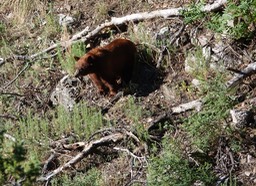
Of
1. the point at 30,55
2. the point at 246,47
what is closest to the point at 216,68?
the point at 246,47

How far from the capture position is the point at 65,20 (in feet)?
31.6

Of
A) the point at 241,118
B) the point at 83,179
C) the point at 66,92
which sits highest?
the point at 66,92

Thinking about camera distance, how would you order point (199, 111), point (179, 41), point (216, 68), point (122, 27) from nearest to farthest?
point (199, 111) → point (216, 68) → point (179, 41) → point (122, 27)

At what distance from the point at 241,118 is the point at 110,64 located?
6.83ft

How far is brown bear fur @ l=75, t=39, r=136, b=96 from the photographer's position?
8203 millimetres

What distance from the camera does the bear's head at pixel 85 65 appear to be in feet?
26.6

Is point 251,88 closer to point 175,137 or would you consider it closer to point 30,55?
point 175,137

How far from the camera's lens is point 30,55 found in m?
9.41

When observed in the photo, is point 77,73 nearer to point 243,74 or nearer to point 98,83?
point 98,83

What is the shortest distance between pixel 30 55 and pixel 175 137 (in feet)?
9.86

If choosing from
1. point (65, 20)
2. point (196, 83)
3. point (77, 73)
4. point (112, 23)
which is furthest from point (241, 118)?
point (65, 20)

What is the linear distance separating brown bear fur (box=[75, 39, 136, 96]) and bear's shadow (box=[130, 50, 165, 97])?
109mm

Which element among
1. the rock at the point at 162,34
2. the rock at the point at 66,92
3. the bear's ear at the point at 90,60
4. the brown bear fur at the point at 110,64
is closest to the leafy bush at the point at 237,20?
the rock at the point at 162,34

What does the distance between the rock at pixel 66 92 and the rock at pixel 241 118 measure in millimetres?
2198
